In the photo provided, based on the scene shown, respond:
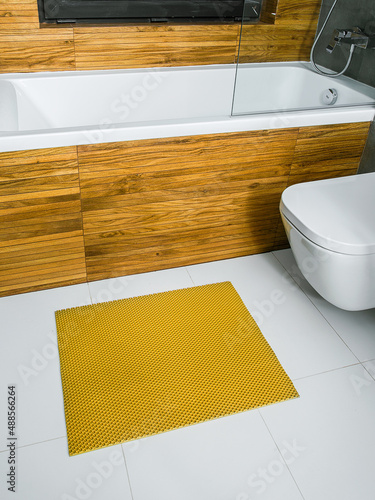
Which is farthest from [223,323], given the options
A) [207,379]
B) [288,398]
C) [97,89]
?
[97,89]

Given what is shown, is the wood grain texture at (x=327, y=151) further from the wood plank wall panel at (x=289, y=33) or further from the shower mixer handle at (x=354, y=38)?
the wood plank wall panel at (x=289, y=33)

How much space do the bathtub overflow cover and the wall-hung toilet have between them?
51 cm

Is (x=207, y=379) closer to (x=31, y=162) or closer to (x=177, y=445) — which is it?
(x=177, y=445)

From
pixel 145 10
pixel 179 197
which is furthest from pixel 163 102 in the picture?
pixel 179 197

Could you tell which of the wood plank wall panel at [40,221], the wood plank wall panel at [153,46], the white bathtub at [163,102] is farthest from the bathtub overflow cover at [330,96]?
the wood plank wall panel at [40,221]

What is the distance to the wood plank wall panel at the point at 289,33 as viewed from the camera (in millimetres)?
2279

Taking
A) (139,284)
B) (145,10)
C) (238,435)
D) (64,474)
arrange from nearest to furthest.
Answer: (64,474) < (238,435) < (139,284) < (145,10)

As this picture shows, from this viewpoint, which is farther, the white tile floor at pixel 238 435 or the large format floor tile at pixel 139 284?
the large format floor tile at pixel 139 284

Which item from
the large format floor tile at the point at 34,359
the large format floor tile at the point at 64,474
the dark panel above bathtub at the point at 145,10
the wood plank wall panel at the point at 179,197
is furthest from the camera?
the dark panel above bathtub at the point at 145,10

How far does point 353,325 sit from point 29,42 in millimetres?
1985

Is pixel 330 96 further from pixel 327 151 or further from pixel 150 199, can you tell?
pixel 150 199

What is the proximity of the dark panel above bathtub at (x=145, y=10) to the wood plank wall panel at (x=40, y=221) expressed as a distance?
0.98 metres

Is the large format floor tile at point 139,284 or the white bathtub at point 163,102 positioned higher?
the white bathtub at point 163,102

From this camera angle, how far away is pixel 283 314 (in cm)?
193
